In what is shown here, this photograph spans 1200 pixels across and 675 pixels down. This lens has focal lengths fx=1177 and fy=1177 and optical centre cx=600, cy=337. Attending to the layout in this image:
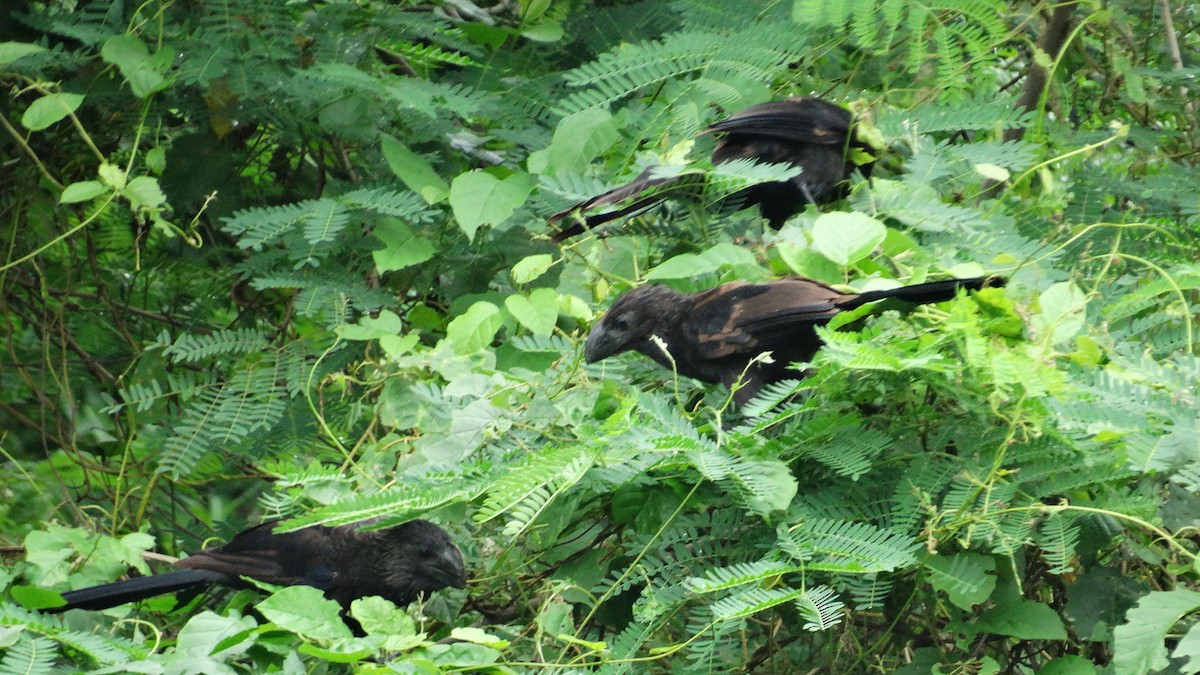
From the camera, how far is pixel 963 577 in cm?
143

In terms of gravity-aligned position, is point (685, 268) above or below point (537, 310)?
above

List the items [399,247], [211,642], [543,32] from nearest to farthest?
[211,642]
[399,247]
[543,32]

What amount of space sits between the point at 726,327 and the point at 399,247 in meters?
0.99

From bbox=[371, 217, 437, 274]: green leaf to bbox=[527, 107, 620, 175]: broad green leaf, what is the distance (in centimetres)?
39

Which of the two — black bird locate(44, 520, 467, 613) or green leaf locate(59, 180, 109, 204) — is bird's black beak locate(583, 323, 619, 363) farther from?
green leaf locate(59, 180, 109, 204)

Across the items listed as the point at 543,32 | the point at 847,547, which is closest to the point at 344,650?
the point at 847,547

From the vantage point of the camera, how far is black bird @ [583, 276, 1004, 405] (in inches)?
68.5

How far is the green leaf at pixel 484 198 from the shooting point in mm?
2379

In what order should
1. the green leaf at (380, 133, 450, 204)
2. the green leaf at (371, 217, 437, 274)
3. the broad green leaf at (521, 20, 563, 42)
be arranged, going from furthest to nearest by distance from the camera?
the broad green leaf at (521, 20, 563, 42) → the green leaf at (380, 133, 450, 204) → the green leaf at (371, 217, 437, 274)

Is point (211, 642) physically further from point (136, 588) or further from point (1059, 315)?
point (1059, 315)

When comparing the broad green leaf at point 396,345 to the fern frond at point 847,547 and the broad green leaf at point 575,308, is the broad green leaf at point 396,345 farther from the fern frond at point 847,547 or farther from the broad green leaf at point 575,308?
the fern frond at point 847,547

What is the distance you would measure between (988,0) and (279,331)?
177 cm

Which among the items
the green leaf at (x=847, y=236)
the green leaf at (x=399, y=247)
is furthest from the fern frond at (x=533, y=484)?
the green leaf at (x=399, y=247)

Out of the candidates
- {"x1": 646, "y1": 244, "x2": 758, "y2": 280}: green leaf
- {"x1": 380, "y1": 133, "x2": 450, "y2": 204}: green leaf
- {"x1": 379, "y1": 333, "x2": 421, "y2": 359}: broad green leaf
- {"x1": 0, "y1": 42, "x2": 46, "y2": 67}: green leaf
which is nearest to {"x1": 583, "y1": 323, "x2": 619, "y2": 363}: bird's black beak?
{"x1": 646, "y1": 244, "x2": 758, "y2": 280}: green leaf
